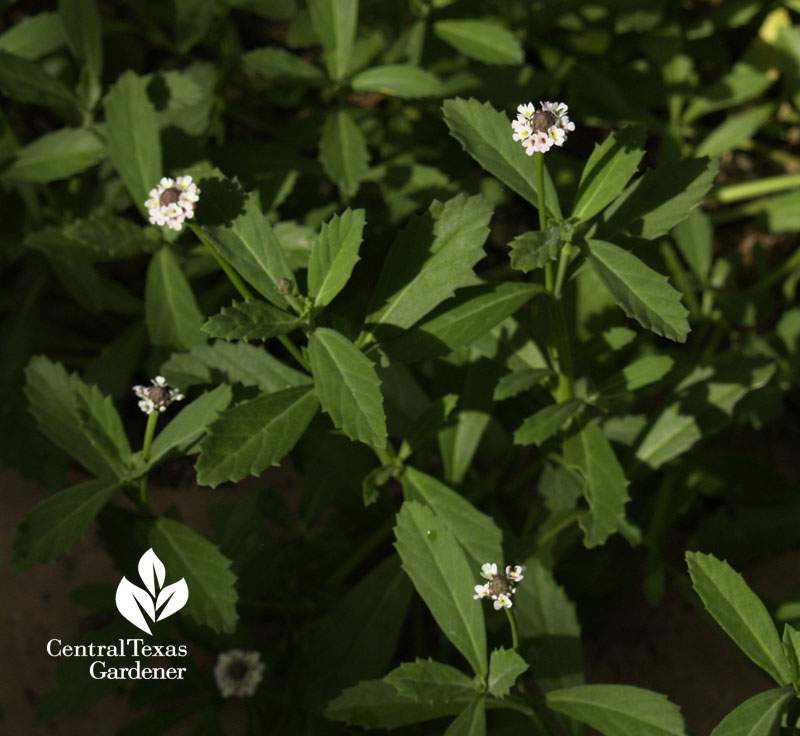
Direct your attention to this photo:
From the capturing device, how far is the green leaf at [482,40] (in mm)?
3064

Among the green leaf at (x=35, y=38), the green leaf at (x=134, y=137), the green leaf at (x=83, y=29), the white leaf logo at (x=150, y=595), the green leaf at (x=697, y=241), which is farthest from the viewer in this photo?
the green leaf at (x=697, y=241)

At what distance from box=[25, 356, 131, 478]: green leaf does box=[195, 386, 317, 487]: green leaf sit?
39cm

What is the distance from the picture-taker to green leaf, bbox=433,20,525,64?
3.06 meters

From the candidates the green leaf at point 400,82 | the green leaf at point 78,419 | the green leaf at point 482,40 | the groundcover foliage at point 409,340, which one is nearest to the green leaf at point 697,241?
the groundcover foliage at point 409,340

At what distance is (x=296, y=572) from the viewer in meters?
2.74

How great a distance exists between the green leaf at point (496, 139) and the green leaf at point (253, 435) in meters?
0.69

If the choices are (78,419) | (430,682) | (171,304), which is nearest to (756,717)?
(430,682)

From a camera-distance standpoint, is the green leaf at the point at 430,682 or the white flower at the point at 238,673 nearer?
the green leaf at the point at 430,682

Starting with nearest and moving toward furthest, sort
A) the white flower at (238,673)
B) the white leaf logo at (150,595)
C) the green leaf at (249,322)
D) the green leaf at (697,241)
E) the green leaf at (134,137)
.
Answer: the green leaf at (249,322) < the white leaf logo at (150,595) < the white flower at (238,673) < the green leaf at (134,137) < the green leaf at (697,241)

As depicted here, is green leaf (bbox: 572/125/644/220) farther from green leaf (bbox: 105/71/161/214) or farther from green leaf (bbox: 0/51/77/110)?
green leaf (bbox: 0/51/77/110)

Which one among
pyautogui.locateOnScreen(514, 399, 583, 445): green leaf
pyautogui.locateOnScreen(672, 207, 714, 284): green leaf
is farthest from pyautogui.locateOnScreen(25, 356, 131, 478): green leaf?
pyautogui.locateOnScreen(672, 207, 714, 284): green leaf

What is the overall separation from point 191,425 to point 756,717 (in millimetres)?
1408

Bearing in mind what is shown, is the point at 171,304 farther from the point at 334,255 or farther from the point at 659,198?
the point at 659,198

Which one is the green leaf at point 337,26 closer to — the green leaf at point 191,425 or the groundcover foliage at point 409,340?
the groundcover foliage at point 409,340
